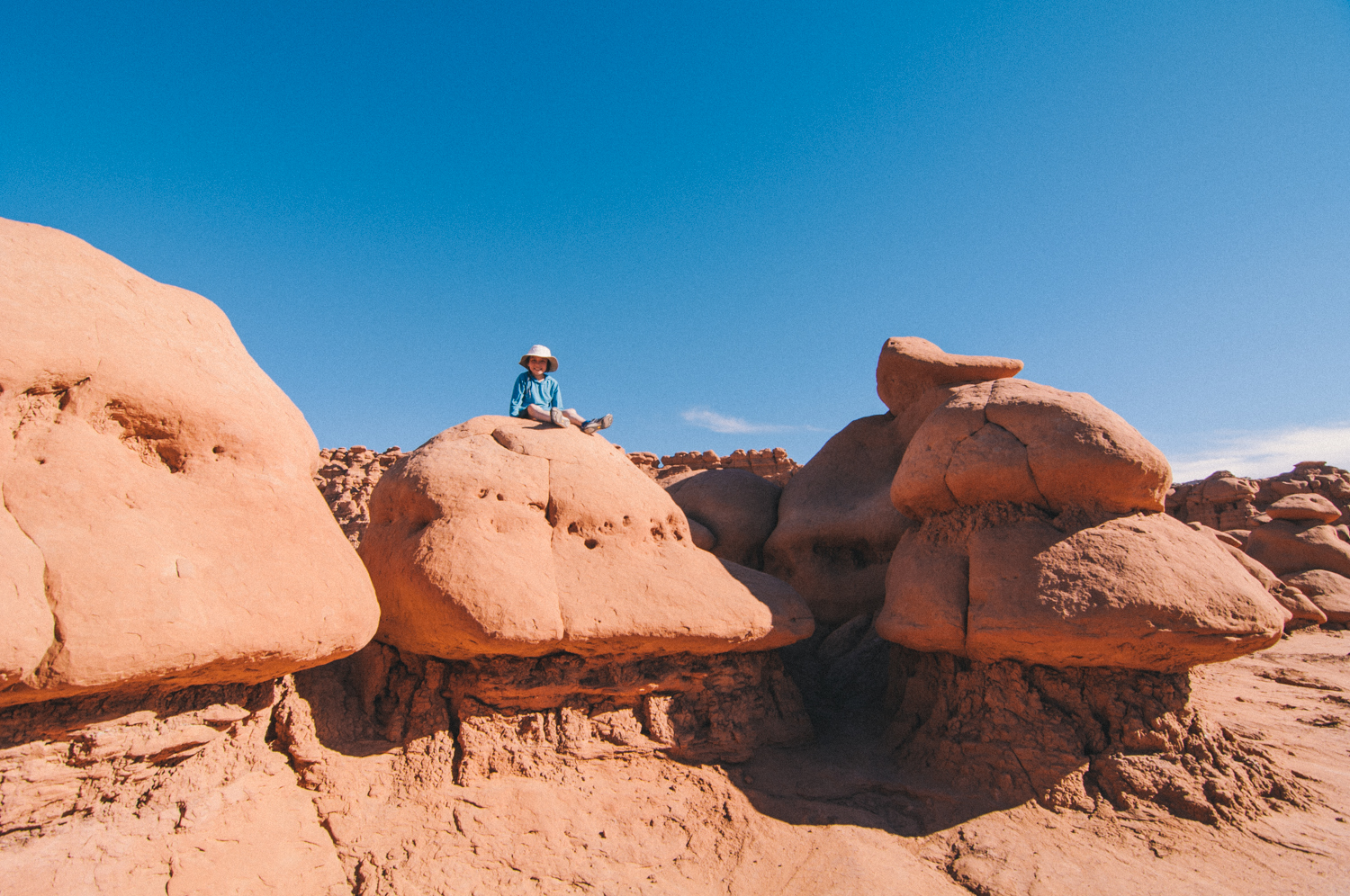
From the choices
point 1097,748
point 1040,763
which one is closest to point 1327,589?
point 1097,748

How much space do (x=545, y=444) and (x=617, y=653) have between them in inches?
50.3

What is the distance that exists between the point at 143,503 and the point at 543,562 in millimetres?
1654

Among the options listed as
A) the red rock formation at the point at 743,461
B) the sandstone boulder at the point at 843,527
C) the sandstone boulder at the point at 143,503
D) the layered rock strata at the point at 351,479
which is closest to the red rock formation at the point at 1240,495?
the red rock formation at the point at 743,461

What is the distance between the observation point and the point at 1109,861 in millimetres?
2951

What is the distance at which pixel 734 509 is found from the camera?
6074 millimetres

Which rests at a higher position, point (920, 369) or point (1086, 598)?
point (920, 369)

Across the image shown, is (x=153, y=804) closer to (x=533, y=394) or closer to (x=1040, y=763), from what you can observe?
(x=533, y=394)

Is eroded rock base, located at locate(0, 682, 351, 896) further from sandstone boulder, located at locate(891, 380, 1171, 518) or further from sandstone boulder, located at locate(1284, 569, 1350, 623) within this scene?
sandstone boulder, located at locate(1284, 569, 1350, 623)

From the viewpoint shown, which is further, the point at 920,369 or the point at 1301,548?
the point at 1301,548

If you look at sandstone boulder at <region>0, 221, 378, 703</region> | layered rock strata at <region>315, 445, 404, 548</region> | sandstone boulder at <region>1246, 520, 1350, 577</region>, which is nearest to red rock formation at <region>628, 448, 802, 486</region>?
layered rock strata at <region>315, 445, 404, 548</region>

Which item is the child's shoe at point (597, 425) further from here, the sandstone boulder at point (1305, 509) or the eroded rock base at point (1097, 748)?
the sandstone boulder at point (1305, 509)

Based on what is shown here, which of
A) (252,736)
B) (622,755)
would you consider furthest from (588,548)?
(252,736)

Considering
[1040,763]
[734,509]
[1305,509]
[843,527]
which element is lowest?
[1040,763]

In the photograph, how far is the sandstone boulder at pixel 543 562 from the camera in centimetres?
319
